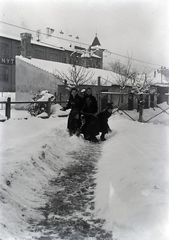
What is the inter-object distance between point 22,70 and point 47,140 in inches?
868

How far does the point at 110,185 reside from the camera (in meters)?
4.40

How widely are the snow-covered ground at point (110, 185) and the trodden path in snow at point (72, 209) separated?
12 centimetres

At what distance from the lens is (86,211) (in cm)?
→ 370

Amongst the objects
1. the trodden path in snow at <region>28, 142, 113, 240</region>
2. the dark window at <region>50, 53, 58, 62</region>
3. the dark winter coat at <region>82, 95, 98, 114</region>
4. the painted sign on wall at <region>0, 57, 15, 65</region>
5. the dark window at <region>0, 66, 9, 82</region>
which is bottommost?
the trodden path in snow at <region>28, 142, 113, 240</region>

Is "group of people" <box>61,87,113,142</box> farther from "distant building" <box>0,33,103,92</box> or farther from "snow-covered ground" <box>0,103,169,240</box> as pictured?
"distant building" <box>0,33,103,92</box>

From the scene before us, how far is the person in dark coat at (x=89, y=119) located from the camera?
29.3 ft

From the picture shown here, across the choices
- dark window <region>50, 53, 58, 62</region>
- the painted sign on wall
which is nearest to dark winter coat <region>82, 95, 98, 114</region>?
the painted sign on wall

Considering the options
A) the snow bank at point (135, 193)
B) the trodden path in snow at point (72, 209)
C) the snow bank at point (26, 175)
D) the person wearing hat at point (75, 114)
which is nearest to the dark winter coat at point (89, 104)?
the person wearing hat at point (75, 114)

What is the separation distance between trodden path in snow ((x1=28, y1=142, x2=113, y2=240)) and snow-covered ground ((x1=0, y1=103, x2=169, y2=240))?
0.12 m

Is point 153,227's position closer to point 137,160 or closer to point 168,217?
point 168,217

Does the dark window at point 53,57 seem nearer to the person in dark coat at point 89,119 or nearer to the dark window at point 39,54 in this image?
the dark window at point 39,54

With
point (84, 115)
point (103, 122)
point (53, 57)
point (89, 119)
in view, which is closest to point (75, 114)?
point (84, 115)

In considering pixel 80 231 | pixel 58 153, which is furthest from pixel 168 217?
pixel 58 153

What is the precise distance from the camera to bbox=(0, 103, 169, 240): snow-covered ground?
120 inches
